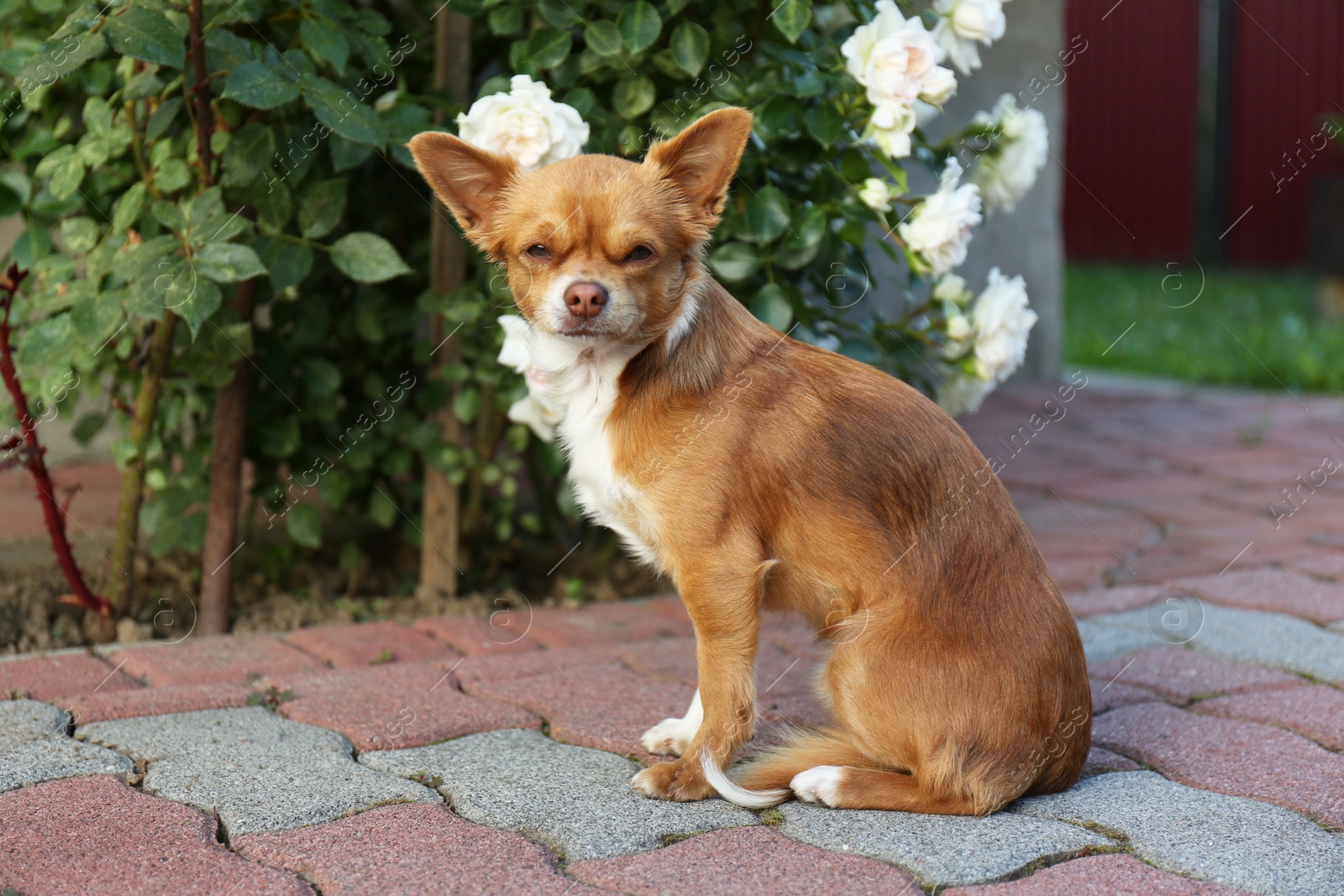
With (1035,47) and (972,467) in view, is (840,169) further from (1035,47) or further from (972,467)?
(1035,47)

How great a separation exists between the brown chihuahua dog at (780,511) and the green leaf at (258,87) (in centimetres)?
50

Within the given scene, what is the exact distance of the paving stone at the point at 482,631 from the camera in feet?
11.0

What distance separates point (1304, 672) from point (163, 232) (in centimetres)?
312

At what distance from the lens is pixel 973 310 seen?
3.53m

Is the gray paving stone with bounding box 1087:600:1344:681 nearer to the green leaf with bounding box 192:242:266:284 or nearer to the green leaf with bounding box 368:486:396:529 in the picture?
the green leaf with bounding box 368:486:396:529

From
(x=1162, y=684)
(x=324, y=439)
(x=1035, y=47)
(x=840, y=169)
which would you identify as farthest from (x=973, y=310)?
(x=1035, y=47)

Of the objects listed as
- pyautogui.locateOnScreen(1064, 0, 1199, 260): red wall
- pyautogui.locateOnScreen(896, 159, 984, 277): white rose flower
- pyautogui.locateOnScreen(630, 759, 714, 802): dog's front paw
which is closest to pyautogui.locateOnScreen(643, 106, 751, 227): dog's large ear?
pyautogui.locateOnScreen(896, 159, 984, 277): white rose flower

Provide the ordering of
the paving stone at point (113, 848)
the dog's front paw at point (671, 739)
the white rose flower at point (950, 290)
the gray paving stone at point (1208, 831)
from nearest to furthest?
the paving stone at point (113, 848), the gray paving stone at point (1208, 831), the dog's front paw at point (671, 739), the white rose flower at point (950, 290)

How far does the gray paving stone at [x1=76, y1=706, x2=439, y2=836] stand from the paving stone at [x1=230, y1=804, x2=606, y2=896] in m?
0.07

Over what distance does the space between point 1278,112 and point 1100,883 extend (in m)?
15.9

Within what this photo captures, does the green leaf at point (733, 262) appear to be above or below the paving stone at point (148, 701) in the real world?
above

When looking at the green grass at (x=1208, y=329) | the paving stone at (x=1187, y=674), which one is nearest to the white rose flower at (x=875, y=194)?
the paving stone at (x=1187, y=674)

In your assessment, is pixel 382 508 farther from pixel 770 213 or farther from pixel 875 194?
pixel 875 194

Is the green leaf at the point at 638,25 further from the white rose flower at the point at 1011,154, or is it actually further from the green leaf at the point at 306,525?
the green leaf at the point at 306,525
